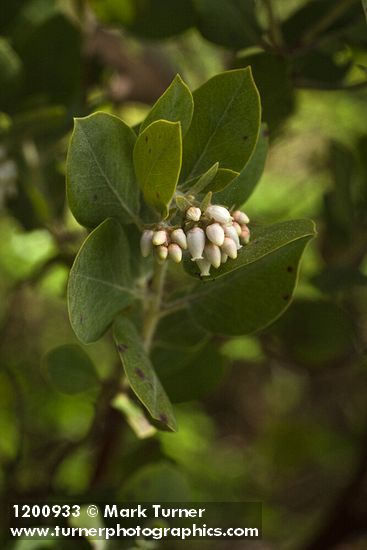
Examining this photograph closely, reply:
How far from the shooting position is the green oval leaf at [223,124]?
688mm

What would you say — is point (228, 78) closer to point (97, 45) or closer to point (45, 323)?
point (97, 45)

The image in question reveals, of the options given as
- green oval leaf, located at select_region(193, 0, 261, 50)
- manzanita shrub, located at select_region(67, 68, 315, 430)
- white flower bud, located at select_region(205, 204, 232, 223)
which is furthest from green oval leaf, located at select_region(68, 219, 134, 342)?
green oval leaf, located at select_region(193, 0, 261, 50)

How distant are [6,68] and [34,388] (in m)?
0.86

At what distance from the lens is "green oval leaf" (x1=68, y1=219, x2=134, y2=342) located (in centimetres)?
65

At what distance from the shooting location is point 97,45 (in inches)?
56.2

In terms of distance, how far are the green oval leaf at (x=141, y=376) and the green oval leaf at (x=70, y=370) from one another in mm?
207

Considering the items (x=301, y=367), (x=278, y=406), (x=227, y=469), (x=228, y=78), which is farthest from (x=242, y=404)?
(x=228, y=78)

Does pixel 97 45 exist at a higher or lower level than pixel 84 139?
higher

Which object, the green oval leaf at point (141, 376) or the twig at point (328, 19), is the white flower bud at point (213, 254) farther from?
the twig at point (328, 19)

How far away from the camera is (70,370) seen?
0.93 meters

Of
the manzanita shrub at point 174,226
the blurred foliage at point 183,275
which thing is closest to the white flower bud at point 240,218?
the manzanita shrub at point 174,226

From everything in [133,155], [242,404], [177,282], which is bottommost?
[242,404]

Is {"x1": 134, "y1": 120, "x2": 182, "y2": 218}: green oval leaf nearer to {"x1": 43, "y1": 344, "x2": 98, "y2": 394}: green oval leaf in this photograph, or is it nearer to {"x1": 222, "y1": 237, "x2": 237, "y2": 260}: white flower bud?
{"x1": 222, "y1": 237, "x2": 237, "y2": 260}: white flower bud

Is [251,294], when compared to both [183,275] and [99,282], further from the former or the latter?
[183,275]
